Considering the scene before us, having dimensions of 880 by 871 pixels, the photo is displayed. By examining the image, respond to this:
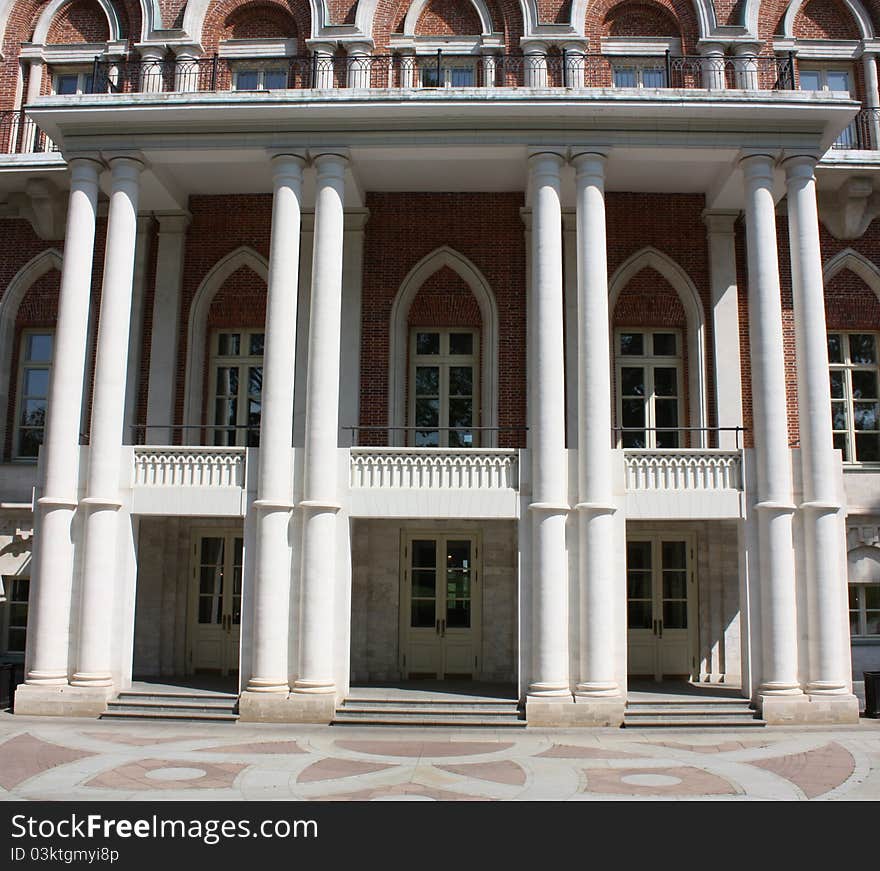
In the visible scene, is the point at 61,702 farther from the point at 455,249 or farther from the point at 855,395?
the point at 855,395

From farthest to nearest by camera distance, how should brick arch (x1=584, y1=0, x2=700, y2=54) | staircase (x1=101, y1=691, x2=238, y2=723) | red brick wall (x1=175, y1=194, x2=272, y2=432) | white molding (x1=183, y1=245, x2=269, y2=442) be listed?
brick arch (x1=584, y1=0, x2=700, y2=54) < red brick wall (x1=175, y1=194, x2=272, y2=432) < white molding (x1=183, y1=245, x2=269, y2=442) < staircase (x1=101, y1=691, x2=238, y2=723)

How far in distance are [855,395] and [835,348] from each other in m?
1.01

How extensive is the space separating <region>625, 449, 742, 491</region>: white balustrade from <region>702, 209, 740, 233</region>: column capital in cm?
505

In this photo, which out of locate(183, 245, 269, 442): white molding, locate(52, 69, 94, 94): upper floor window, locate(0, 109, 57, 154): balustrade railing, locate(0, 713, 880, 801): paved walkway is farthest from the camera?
locate(52, 69, 94, 94): upper floor window

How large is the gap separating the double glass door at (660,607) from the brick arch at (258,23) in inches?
493

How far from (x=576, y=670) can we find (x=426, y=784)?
177 inches

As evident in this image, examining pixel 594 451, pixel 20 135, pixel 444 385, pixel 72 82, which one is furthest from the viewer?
pixel 72 82

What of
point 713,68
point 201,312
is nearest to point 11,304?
point 201,312

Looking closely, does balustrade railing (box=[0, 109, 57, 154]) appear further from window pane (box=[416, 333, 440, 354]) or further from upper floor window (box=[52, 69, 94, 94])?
window pane (box=[416, 333, 440, 354])

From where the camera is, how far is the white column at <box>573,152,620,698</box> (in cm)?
1324

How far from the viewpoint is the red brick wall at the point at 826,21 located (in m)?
17.9

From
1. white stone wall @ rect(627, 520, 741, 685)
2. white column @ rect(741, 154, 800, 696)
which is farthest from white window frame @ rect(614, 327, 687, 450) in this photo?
white column @ rect(741, 154, 800, 696)

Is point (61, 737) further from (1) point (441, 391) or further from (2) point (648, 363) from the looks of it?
(2) point (648, 363)

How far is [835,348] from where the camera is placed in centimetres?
1750
